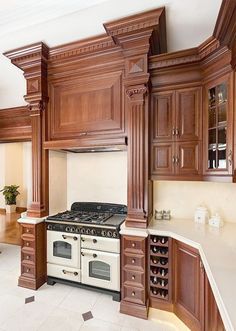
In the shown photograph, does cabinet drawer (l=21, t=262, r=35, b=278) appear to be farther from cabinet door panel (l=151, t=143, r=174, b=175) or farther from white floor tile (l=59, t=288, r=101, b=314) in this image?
cabinet door panel (l=151, t=143, r=174, b=175)

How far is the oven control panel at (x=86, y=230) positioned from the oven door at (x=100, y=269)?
0.68ft

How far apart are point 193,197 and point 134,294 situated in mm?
1271

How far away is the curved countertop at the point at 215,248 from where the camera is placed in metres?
1.00

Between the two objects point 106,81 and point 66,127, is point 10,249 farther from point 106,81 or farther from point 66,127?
point 106,81

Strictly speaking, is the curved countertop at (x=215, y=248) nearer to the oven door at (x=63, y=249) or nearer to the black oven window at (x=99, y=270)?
the black oven window at (x=99, y=270)

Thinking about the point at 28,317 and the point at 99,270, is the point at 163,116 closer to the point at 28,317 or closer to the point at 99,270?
the point at 99,270

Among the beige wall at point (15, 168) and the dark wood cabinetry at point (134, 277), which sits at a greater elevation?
the beige wall at point (15, 168)

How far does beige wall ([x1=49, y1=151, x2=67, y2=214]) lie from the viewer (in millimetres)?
2744

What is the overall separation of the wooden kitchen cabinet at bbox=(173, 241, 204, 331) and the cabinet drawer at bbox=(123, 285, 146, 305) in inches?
13.2

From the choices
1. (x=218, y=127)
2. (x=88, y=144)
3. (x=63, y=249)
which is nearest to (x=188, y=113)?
(x=218, y=127)

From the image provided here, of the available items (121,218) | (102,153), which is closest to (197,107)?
(102,153)

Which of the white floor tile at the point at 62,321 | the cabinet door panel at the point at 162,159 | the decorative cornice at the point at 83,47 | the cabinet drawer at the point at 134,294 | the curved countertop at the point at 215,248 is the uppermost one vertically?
the decorative cornice at the point at 83,47

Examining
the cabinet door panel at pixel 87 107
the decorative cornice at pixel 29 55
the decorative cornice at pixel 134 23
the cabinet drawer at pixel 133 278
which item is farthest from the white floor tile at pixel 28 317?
the decorative cornice at pixel 134 23

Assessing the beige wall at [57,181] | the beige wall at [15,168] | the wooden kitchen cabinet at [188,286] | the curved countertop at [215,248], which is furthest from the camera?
the beige wall at [15,168]
